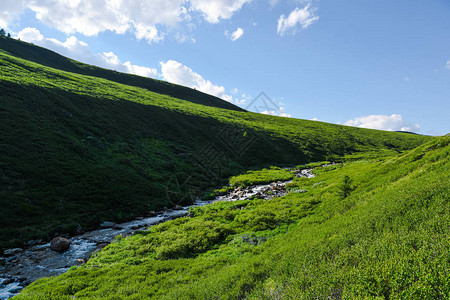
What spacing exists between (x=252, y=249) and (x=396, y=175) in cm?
1304

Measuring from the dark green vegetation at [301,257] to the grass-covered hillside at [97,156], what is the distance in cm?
870

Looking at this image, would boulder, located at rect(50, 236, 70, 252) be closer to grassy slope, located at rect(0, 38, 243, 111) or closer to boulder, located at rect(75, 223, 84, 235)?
boulder, located at rect(75, 223, 84, 235)

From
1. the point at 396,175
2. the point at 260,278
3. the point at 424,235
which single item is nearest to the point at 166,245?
the point at 260,278

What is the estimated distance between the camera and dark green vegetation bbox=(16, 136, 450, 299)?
5.95 m

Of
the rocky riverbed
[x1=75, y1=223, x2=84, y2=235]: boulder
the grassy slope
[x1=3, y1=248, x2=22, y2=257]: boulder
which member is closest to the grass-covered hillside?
[x1=75, y1=223, x2=84, y2=235]: boulder

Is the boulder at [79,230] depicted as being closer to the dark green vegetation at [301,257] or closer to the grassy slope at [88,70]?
the dark green vegetation at [301,257]

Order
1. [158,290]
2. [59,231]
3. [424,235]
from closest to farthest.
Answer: [424,235], [158,290], [59,231]

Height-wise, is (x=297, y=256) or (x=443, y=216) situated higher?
(x=443, y=216)

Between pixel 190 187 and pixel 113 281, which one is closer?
pixel 113 281

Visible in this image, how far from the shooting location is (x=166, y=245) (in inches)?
660

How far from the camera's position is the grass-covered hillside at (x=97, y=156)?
2148 cm

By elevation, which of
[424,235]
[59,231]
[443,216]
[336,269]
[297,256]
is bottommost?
[59,231]

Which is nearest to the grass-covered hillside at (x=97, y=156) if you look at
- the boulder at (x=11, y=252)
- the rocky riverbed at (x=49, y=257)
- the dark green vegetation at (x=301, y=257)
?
the boulder at (x=11, y=252)

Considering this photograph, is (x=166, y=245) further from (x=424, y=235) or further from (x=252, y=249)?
(x=424, y=235)
